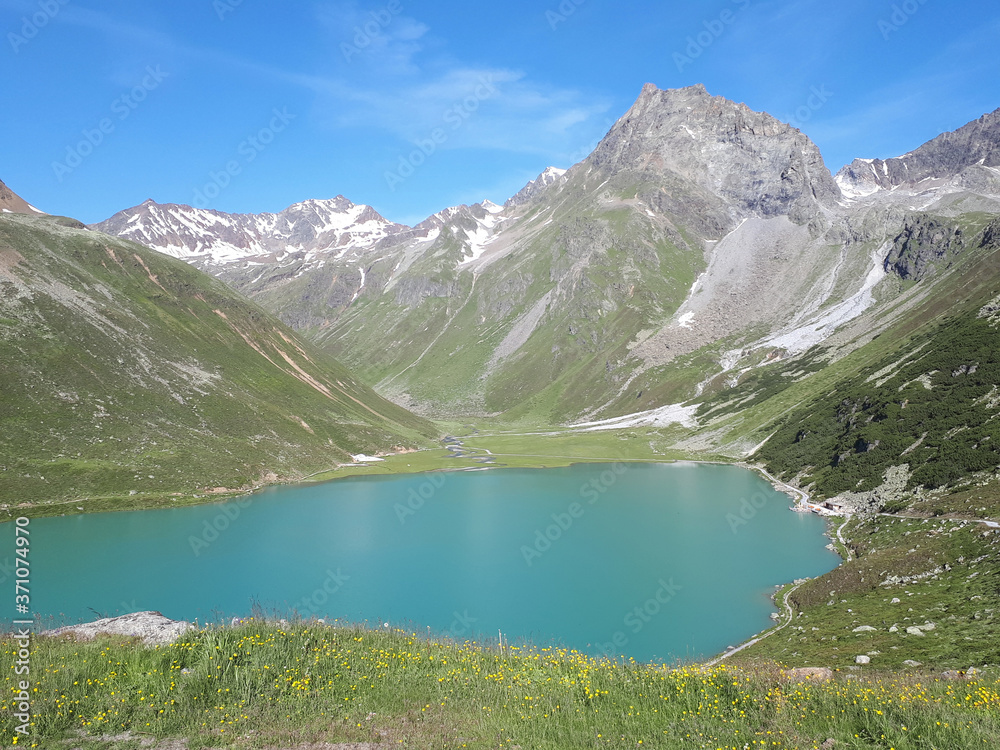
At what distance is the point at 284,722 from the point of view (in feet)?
37.9

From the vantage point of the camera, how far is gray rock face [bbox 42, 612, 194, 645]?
1660cm

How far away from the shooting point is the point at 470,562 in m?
52.1

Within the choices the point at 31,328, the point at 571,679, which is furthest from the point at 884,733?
the point at 31,328

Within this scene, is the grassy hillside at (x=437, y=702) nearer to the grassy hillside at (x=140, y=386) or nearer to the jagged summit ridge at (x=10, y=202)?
the grassy hillside at (x=140, y=386)

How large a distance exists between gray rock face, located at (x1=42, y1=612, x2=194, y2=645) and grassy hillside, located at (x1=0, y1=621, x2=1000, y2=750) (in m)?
1.23

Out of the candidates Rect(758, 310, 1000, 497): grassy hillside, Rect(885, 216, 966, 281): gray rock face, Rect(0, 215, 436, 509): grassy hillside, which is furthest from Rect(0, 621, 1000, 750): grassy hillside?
Rect(885, 216, 966, 281): gray rock face

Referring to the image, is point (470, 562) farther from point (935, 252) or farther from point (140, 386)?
point (935, 252)

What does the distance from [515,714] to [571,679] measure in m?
2.70

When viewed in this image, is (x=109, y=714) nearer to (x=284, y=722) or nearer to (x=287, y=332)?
(x=284, y=722)

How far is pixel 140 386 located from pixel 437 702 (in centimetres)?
9877

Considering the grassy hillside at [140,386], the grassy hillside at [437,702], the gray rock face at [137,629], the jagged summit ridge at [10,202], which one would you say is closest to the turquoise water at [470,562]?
the gray rock face at [137,629]

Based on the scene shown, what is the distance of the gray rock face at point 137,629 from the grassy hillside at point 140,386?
6344cm

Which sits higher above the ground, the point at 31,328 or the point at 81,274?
the point at 81,274

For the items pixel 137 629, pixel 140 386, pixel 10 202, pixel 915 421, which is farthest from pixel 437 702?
pixel 10 202
